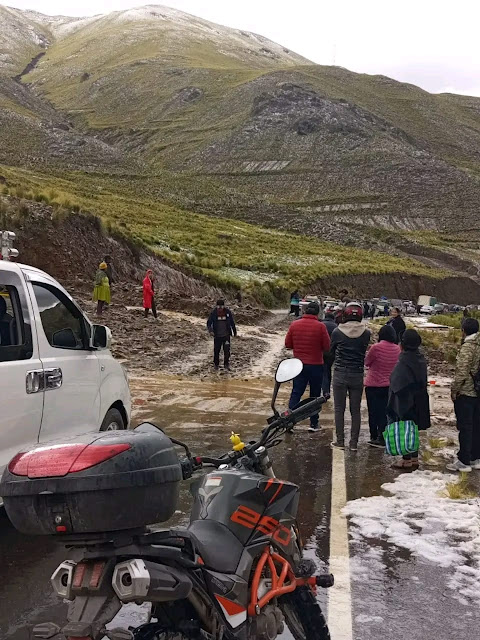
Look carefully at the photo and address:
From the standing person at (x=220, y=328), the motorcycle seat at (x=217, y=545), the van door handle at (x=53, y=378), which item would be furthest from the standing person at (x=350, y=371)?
the standing person at (x=220, y=328)

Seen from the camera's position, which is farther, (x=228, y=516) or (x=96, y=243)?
(x=96, y=243)

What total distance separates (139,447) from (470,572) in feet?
10.5

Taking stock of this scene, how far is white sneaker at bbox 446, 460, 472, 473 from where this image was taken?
820 cm

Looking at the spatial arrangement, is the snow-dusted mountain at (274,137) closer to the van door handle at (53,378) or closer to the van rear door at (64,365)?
the van rear door at (64,365)

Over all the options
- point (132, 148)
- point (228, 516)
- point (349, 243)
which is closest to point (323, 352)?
point (228, 516)

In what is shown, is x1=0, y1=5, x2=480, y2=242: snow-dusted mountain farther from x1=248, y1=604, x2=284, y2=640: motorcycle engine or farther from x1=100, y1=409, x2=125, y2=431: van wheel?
x1=248, y1=604, x2=284, y2=640: motorcycle engine

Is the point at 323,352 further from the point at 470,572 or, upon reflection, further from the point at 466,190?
the point at 466,190

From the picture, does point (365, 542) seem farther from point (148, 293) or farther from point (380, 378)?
point (148, 293)

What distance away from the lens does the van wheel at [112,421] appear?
21.5 ft

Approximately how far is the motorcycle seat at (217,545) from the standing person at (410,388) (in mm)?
5351

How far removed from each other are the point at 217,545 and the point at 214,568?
0.33 ft

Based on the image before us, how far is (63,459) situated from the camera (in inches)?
113

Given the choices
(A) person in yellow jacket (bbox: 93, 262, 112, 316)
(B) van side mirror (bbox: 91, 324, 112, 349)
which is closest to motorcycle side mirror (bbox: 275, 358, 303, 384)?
(B) van side mirror (bbox: 91, 324, 112, 349)

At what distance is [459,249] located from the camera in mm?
96438
